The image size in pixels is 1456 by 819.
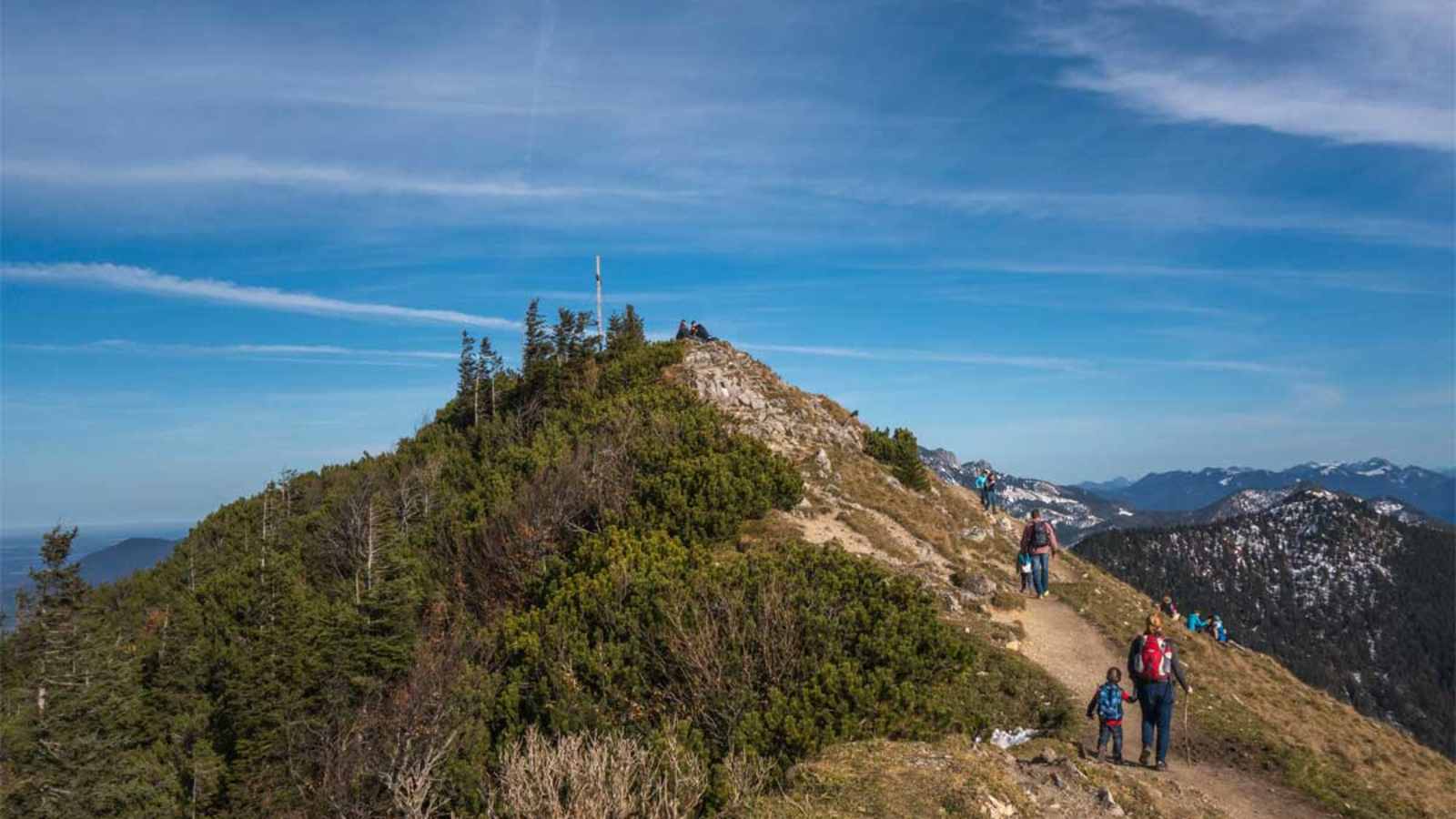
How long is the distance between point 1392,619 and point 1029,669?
22218 centimetres

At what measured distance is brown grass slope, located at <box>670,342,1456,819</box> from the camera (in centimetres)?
1125

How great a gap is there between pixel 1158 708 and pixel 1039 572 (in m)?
13.5

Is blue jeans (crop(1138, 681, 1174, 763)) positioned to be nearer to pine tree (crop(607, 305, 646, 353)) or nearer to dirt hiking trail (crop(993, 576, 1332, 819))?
dirt hiking trail (crop(993, 576, 1332, 819))

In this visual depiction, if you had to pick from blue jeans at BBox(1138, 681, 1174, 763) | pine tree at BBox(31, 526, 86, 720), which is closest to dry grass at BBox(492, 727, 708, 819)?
blue jeans at BBox(1138, 681, 1174, 763)

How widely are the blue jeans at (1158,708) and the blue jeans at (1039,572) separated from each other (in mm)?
11716

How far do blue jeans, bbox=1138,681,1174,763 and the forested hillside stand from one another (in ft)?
9.74

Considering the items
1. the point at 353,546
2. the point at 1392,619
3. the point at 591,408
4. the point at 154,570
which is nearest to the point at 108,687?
the point at 353,546

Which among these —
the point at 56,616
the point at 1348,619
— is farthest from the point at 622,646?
the point at 1348,619

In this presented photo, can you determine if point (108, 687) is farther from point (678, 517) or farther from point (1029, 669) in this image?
point (1029, 669)

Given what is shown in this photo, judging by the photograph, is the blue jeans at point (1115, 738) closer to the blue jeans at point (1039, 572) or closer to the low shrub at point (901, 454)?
the blue jeans at point (1039, 572)

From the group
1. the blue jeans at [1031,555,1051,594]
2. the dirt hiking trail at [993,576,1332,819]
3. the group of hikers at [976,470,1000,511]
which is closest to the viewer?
the dirt hiking trail at [993,576,1332,819]

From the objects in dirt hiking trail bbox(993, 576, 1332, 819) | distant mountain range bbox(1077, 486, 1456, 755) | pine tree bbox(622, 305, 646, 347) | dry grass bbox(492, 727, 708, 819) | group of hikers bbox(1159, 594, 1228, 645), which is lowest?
distant mountain range bbox(1077, 486, 1456, 755)

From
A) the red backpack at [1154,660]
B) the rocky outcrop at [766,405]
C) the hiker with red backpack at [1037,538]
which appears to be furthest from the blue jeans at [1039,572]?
the red backpack at [1154,660]

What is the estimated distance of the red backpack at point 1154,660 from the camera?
42.3 feet
